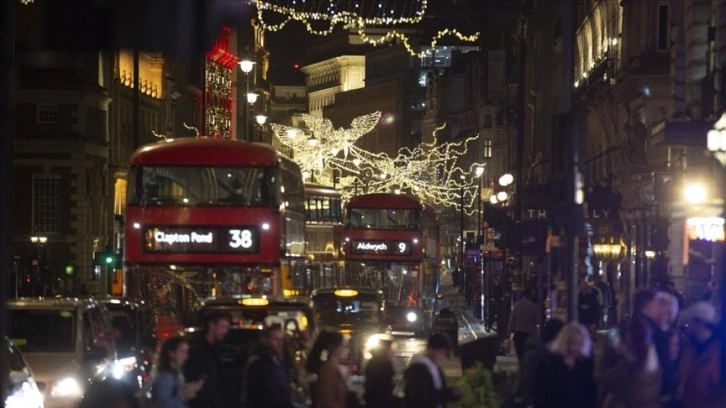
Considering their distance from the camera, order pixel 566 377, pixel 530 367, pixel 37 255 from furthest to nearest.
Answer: pixel 37 255 → pixel 530 367 → pixel 566 377

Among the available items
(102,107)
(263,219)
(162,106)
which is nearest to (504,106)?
(162,106)

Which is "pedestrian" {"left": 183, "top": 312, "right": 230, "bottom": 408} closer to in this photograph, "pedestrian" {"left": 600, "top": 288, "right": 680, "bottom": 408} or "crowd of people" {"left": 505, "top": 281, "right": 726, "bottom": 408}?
"crowd of people" {"left": 505, "top": 281, "right": 726, "bottom": 408}

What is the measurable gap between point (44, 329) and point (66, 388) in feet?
4.90

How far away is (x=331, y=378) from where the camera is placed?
45.5ft

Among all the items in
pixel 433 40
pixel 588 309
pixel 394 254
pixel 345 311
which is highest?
pixel 433 40

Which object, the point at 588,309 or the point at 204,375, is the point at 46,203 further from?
the point at 204,375

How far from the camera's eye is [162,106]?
101 metres

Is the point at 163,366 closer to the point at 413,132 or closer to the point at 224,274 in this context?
the point at 224,274

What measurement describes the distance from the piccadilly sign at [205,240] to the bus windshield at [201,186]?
0.47 m

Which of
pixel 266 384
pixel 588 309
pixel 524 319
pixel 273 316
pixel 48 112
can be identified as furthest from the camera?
pixel 48 112

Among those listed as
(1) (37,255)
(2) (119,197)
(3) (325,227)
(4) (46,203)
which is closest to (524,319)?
(3) (325,227)

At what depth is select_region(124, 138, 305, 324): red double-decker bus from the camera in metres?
29.4

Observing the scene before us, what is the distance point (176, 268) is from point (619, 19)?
2552cm

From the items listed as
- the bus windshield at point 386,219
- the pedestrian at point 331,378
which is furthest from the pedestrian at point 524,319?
the bus windshield at point 386,219
